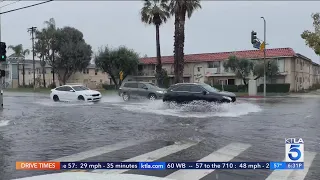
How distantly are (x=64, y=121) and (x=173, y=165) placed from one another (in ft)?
30.8

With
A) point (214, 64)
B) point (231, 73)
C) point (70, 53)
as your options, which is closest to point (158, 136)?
point (231, 73)

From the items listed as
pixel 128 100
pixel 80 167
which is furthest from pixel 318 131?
pixel 128 100

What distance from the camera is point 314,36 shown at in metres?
40.4

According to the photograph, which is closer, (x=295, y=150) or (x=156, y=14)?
(x=295, y=150)

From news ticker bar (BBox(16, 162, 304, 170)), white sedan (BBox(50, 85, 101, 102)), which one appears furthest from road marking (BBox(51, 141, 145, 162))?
white sedan (BBox(50, 85, 101, 102))

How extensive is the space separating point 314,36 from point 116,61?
1164 inches

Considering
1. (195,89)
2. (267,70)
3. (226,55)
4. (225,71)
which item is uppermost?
(226,55)

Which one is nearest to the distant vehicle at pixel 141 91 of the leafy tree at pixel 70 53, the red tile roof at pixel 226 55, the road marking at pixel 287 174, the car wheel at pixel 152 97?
the car wheel at pixel 152 97

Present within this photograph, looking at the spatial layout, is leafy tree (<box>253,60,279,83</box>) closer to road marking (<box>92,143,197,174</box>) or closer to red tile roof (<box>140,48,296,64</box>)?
red tile roof (<box>140,48,296,64</box>)

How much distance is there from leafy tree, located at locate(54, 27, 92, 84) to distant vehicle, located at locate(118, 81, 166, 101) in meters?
37.9

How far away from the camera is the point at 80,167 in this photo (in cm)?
684

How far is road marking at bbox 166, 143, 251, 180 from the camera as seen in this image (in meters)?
6.40

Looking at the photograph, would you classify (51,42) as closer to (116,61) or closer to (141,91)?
(116,61)

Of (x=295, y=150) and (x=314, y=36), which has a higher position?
(x=314, y=36)
